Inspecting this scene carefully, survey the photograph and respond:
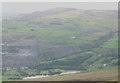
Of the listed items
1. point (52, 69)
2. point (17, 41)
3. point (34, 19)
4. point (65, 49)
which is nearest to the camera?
point (52, 69)

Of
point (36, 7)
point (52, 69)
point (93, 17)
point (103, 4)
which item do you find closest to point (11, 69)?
point (52, 69)

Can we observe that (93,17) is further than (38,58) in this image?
Yes

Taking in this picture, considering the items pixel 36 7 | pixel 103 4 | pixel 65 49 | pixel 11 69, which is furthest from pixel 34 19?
pixel 11 69

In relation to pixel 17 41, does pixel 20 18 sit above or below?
above

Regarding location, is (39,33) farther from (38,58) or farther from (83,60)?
(83,60)

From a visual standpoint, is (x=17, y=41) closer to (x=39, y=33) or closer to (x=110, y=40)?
(x=39, y=33)

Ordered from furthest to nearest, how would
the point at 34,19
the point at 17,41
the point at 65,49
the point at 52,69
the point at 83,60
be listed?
1. the point at 34,19
2. the point at 65,49
3. the point at 17,41
4. the point at 83,60
5. the point at 52,69

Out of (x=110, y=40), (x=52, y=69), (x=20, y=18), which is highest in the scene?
(x=20, y=18)
